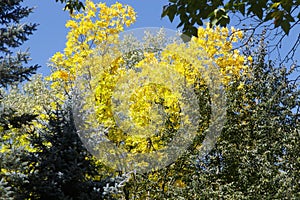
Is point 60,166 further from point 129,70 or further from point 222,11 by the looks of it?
point 222,11

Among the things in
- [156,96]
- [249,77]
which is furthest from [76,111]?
[249,77]

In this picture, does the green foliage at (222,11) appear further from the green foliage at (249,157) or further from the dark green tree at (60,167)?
the green foliage at (249,157)

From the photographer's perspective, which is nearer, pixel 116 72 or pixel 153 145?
pixel 116 72

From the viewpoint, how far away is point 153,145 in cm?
998

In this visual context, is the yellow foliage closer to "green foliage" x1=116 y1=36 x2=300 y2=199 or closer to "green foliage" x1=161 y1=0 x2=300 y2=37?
"green foliage" x1=116 y1=36 x2=300 y2=199

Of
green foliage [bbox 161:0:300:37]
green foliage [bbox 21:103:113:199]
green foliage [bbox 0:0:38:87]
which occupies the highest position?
green foliage [bbox 0:0:38:87]

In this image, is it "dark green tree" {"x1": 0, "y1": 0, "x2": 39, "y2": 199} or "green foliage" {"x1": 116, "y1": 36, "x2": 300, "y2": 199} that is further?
"green foliage" {"x1": 116, "y1": 36, "x2": 300, "y2": 199}

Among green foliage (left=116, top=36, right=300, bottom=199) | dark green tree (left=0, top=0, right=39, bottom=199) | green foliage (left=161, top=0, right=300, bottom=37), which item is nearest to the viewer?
green foliage (left=161, top=0, right=300, bottom=37)

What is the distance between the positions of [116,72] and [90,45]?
115cm

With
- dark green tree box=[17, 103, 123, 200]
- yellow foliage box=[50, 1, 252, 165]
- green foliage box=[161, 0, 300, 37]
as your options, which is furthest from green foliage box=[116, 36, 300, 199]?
green foliage box=[161, 0, 300, 37]

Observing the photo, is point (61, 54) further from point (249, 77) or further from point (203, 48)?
point (249, 77)

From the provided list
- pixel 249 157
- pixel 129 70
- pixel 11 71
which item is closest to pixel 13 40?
pixel 11 71

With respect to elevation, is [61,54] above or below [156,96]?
above

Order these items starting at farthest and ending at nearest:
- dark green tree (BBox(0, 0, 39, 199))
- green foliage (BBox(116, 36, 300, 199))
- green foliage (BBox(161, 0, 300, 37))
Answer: green foliage (BBox(116, 36, 300, 199)) → dark green tree (BBox(0, 0, 39, 199)) → green foliage (BBox(161, 0, 300, 37))
